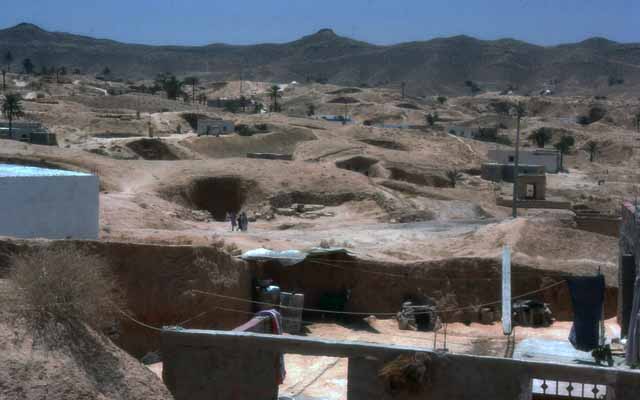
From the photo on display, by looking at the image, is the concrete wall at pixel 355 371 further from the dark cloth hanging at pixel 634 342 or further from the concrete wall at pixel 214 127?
the concrete wall at pixel 214 127

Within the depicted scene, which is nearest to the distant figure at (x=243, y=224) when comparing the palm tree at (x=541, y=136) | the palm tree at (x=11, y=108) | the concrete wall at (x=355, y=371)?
the concrete wall at (x=355, y=371)

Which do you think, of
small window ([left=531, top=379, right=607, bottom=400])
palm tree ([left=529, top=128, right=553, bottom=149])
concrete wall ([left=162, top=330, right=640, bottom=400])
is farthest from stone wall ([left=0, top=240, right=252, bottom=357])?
palm tree ([left=529, top=128, right=553, bottom=149])

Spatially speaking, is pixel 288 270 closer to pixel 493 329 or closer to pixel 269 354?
pixel 493 329

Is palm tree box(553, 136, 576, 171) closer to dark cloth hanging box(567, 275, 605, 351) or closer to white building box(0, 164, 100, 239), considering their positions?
white building box(0, 164, 100, 239)

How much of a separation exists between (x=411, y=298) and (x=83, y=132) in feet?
151

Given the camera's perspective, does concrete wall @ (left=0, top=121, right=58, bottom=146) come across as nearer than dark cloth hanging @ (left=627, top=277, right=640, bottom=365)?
No

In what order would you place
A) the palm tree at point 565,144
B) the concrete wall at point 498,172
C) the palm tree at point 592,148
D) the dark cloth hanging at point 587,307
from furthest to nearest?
the palm tree at point 592,148
the palm tree at point 565,144
the concrete wall at point 498,172
the dark cloth hanging at point 587,307

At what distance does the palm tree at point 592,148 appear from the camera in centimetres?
8266

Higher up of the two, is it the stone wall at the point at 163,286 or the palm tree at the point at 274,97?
the palm tree at the point at 274,97

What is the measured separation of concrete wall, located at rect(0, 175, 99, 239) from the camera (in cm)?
2216

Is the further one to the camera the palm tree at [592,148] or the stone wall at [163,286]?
the palm tree at [592,148]

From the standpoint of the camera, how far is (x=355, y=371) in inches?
481

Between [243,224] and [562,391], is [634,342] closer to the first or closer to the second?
[562,391]

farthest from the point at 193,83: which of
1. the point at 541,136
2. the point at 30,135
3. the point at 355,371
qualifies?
the point at 355,371
